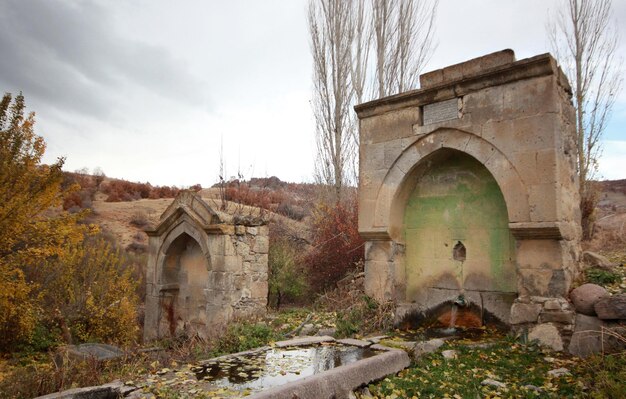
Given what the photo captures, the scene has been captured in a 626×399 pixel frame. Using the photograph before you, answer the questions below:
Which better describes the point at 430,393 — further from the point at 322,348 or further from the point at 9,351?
the point at 9,351

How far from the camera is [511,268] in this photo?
5.94 metres

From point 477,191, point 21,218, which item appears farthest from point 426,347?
point 21,218

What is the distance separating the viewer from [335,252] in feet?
34.3

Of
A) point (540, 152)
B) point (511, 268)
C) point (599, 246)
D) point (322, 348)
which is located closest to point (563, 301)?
point (511, 268)

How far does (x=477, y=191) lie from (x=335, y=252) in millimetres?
4740

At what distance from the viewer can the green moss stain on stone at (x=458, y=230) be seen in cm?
612

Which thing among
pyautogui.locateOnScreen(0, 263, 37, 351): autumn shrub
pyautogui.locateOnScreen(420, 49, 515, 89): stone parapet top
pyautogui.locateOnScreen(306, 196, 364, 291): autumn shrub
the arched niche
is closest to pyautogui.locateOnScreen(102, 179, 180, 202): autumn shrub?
the arched niche

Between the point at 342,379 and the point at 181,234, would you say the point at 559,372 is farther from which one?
the point at 181,234

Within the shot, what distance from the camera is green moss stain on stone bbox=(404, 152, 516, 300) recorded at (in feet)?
20.1

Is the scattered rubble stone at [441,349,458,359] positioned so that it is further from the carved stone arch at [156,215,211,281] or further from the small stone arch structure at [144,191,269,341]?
the carved stone arch at [156,215,211,281]

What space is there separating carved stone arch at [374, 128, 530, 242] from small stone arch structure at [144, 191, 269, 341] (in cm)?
304

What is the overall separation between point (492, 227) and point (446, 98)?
6.77 feet

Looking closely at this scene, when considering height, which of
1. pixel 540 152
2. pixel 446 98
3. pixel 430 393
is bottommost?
pixel 430 393

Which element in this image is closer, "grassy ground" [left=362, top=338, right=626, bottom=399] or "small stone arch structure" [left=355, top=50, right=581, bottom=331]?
"grassy ground" [left=362, top=338, right=626, bottom=399]
